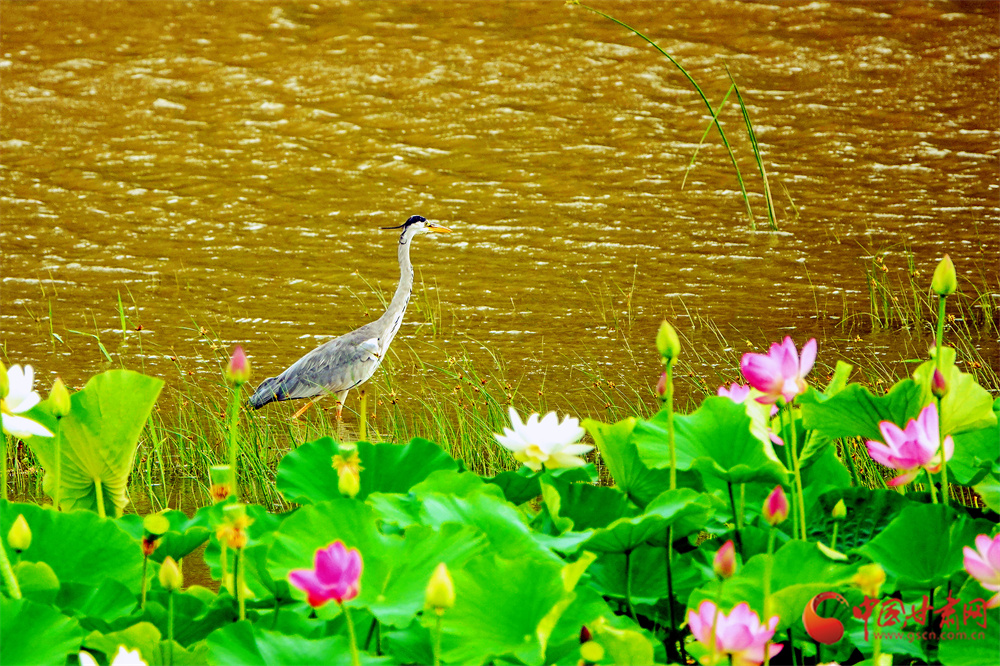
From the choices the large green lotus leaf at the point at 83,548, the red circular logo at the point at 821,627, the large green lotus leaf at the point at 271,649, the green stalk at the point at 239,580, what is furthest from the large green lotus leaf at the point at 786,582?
the large green lotus leaf at the point at 83,548

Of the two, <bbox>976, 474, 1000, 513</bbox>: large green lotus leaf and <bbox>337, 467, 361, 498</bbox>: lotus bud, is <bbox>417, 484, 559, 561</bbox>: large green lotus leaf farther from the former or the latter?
<bbox>976, 474, 1000, 513</bbox>: large green lotus leaf

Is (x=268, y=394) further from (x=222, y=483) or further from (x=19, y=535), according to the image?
(x=19, y=535)

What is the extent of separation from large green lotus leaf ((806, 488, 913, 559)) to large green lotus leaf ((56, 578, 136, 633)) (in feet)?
3.32

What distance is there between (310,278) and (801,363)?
19.7 feet

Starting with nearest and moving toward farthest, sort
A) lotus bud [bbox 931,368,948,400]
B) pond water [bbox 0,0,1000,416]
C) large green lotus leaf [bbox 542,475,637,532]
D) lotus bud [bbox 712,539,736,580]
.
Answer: lotus bud [bbox 712,539,736,580], lotus bud [bbox 931,368,948,400], large green lotus leaf [bbox 542,475,637,532], pond water [bbox 0,0,1000,416]

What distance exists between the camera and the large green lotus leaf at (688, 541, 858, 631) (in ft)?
4.54

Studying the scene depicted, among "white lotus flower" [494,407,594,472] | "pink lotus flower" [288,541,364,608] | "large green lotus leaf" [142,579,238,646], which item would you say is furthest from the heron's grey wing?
"pink lotus flower" [288,541,364,608]

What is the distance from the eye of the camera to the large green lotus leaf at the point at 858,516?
5.84ft

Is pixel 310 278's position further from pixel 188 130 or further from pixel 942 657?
pixel 942 657

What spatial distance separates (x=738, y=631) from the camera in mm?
1242

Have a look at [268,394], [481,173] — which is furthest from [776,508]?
[481,173]

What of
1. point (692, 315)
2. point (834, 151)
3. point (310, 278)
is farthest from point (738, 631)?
point (834, 151)

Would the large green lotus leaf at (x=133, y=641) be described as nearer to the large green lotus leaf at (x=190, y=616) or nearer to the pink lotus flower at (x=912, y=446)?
the large green lotus leaf at (x=190, y=616)

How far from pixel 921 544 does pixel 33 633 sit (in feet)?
3.75
